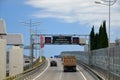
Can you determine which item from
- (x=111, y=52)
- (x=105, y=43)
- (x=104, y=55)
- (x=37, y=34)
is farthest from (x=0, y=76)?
(x=37, y=34)

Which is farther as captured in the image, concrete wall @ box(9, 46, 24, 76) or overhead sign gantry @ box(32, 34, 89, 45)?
overhead sign gantry @ box(32, 34, 89, 45)

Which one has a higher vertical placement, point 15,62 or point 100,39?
point 100,39

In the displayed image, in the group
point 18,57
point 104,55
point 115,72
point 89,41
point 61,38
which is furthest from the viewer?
point 61,38

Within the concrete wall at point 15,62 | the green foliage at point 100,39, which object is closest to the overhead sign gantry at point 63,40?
the green foliage at point 100,39

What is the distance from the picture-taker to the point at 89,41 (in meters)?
103

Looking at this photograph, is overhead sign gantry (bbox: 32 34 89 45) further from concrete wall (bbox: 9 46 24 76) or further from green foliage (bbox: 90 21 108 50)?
concrete wall (bbox: 9 46 24 76)

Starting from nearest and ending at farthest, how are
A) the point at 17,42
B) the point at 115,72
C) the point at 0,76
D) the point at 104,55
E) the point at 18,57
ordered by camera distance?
the point at 115,72
the point at 0,76
the point at 104,55
the point at 18,57
the point at 17,42

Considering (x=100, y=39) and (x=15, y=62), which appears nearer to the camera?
(x=15, y=62)

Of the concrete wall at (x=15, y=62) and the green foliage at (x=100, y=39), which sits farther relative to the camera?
the green foliage at (x=100, y=39)

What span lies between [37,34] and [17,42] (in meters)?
29.0

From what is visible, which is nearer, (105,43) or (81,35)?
(105,43)

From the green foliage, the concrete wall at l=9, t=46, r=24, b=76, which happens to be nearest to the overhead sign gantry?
the green foliage

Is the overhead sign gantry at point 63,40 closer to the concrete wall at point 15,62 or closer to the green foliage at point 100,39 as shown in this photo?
the green foliage at point 100,39

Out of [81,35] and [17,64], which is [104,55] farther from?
[81,35]
